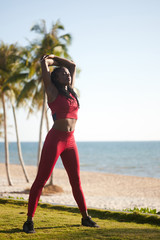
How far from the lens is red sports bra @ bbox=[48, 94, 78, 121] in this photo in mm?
3691

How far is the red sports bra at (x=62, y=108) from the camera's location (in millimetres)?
3691

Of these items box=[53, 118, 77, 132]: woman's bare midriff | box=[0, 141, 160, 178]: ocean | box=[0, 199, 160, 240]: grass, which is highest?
box=[53, 118, 77, 132]: woman's bare midriff

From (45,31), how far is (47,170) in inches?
503

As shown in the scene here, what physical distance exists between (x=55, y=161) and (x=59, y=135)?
317mm

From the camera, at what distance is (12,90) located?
16469 millimetres

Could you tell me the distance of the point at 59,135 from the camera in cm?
364

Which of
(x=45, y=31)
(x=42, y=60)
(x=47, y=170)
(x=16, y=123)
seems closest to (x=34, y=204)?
(x=47, y=170)

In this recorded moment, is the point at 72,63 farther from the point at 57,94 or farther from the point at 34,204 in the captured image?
the point at 34,204

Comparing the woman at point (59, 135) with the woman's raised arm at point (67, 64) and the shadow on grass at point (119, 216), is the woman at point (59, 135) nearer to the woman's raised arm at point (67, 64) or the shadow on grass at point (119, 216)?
the woman's raised arm at point (67, 64)

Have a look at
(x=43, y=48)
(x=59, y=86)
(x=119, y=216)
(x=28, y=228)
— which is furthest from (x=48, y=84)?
(x=43, y=48)

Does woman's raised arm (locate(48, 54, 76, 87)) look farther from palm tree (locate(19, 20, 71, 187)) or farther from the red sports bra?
palm tree (locate(19, 20, 71, 187))

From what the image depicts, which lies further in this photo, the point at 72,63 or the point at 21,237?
the point at 72,63

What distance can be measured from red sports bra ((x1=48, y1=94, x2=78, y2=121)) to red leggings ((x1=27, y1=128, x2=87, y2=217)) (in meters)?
0.19

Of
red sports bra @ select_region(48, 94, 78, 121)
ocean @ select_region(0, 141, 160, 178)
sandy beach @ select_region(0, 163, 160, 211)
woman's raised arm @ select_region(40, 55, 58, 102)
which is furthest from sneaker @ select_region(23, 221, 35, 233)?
ocean @ select_region(0, 141, 160, 178)
